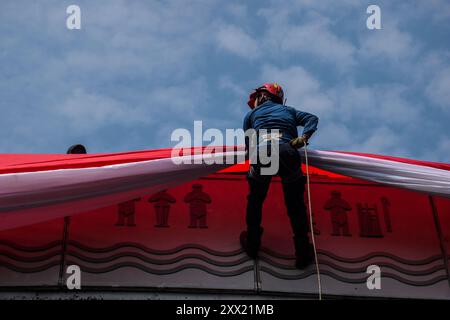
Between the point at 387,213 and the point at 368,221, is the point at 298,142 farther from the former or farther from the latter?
the point at 387,213

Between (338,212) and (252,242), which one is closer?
(252,242)

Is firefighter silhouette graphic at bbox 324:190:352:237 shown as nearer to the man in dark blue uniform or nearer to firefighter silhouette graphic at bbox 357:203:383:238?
firefighter silhouette graphic at bbox 357:203:383:238

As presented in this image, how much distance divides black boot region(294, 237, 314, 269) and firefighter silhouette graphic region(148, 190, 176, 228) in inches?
40.7

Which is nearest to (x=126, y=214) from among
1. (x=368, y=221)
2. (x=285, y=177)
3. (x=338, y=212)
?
(x=285, y=177)

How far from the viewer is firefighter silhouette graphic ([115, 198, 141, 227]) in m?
6.14

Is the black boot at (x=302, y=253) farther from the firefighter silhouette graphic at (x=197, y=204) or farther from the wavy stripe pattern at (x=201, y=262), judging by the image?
the firefighter silhouette graphic at (x=197, y=204)

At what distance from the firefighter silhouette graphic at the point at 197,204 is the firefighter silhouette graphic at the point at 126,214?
43 cm

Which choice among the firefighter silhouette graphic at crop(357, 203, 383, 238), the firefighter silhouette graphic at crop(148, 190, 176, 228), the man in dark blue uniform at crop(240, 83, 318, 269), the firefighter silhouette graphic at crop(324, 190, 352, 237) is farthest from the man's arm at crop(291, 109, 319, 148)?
the firefighter silhouette graphic at crop(148, 190, 176, 228)

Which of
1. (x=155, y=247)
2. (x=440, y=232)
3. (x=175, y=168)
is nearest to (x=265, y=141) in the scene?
(x=175, y=168)

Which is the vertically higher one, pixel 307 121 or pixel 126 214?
pixel 307 121

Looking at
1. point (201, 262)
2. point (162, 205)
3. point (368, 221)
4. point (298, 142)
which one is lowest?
point (201, 262)

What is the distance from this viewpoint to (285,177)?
5.79 m

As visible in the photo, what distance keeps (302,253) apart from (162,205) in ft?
3.90

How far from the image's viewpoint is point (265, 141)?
19.2 ft
